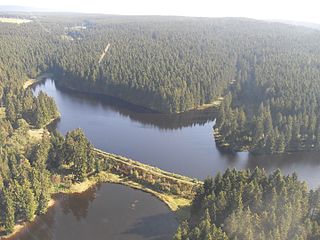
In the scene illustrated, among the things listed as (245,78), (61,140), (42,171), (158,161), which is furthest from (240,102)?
(42,171)

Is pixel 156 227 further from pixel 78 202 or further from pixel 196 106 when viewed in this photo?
pixel 196 106

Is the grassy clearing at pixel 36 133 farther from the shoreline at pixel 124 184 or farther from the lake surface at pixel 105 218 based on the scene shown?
the lake surface at pixel 105 218

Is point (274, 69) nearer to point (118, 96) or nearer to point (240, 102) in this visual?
point (240, 102)

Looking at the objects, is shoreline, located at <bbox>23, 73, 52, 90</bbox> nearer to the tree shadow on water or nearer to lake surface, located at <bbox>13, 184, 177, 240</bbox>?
lake surface, located at <bbox>13, 184, 177, 240</bbox>

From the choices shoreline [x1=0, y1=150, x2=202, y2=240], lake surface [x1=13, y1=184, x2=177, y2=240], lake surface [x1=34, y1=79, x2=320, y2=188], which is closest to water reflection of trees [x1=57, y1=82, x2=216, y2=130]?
lake surface [x1=34, y1=79, x2=320, y2=188]

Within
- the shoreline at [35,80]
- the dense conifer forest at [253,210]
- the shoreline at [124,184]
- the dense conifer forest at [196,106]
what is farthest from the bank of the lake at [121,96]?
the dense conifer forest at [253,210]

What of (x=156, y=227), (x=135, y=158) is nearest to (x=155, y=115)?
(x=135, y=158)
